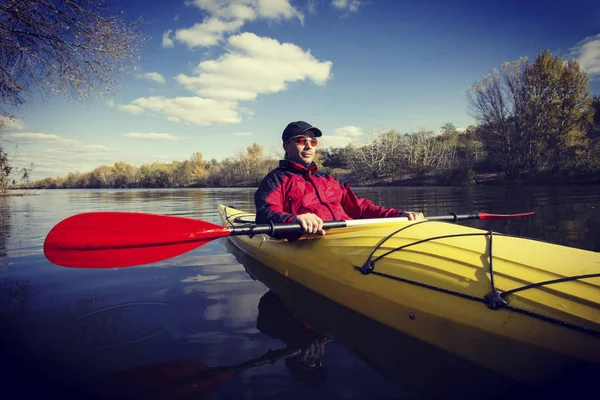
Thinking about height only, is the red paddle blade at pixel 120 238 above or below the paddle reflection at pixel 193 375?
above

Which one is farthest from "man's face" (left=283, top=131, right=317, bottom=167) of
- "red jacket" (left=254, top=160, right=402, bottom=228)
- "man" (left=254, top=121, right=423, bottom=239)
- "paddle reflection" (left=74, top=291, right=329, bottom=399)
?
"paddle reflection" (left=74, top=291, right=329, bottom=399)

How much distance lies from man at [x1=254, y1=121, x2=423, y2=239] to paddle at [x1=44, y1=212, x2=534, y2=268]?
0.43m

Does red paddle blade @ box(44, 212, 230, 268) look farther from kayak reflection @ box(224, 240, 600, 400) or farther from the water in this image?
kayak reflection @ box(224, 240, 600, 400)

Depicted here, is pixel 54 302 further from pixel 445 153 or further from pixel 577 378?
pixel 445 153

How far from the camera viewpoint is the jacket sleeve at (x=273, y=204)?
300cm

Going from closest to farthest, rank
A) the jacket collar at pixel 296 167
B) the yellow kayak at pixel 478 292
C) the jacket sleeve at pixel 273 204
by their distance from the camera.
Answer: the yellow kayak at pixel 478 292
the jacket sleeve at pixel 273 204
the jacket collar at pixel 296 167

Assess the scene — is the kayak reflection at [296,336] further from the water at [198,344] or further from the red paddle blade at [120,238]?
the red paddle blade at [120,238]

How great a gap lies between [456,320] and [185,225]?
7.89 ft

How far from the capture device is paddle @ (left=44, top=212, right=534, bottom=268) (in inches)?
107

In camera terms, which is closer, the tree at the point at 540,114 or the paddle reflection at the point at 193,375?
Result: the paddle reflection at the point at 193,375

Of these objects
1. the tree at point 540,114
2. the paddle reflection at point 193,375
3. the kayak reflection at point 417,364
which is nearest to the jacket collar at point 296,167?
the kayak reflection at point 417,364

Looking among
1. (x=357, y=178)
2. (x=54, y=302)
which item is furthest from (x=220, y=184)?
(x=54, y=302)

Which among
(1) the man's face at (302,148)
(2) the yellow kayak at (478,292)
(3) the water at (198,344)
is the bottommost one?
(3) the water at (198,344)

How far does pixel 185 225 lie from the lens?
299 centimetres
